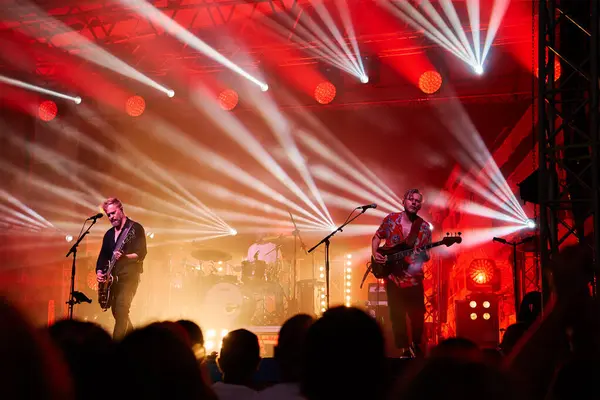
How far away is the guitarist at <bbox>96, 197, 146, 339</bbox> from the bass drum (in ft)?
18.3

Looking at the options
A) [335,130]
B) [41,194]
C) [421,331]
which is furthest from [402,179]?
[421,331]

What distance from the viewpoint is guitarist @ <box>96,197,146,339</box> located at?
8.62 metres

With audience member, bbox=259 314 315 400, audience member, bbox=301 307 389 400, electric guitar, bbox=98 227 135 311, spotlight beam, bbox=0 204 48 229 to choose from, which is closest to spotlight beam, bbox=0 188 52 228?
spotlight beam, bbox=0 204 48 229

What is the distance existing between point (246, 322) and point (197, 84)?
4636 mm

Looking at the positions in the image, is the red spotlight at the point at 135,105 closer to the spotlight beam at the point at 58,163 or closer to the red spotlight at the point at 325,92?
the spotlight beam at the point at 58,163

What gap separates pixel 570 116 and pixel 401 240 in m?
2.07

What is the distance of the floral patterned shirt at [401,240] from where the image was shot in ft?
24.6

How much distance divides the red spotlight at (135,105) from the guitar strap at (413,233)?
24.8 feet

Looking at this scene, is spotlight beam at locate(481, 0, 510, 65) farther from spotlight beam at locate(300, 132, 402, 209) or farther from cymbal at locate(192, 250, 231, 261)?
cymbal at locate(192, 250, 231, 261)

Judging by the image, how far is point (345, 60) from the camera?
12.6m

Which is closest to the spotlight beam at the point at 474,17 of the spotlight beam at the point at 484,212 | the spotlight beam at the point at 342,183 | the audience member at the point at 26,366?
the spotlight beam at the point at 484,212

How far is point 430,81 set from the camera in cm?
1228

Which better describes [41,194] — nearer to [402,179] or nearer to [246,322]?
[246,322]

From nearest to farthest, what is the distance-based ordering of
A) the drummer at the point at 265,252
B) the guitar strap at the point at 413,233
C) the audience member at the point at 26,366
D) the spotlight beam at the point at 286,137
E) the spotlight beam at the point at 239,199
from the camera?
the audience member at the point at 26,366 < the guitar strap at the point at 413,233 < the spotlight beam at the point at 286,137 < the drummer at the point at 265,252 < the spotlight beam at the point at 239,199
